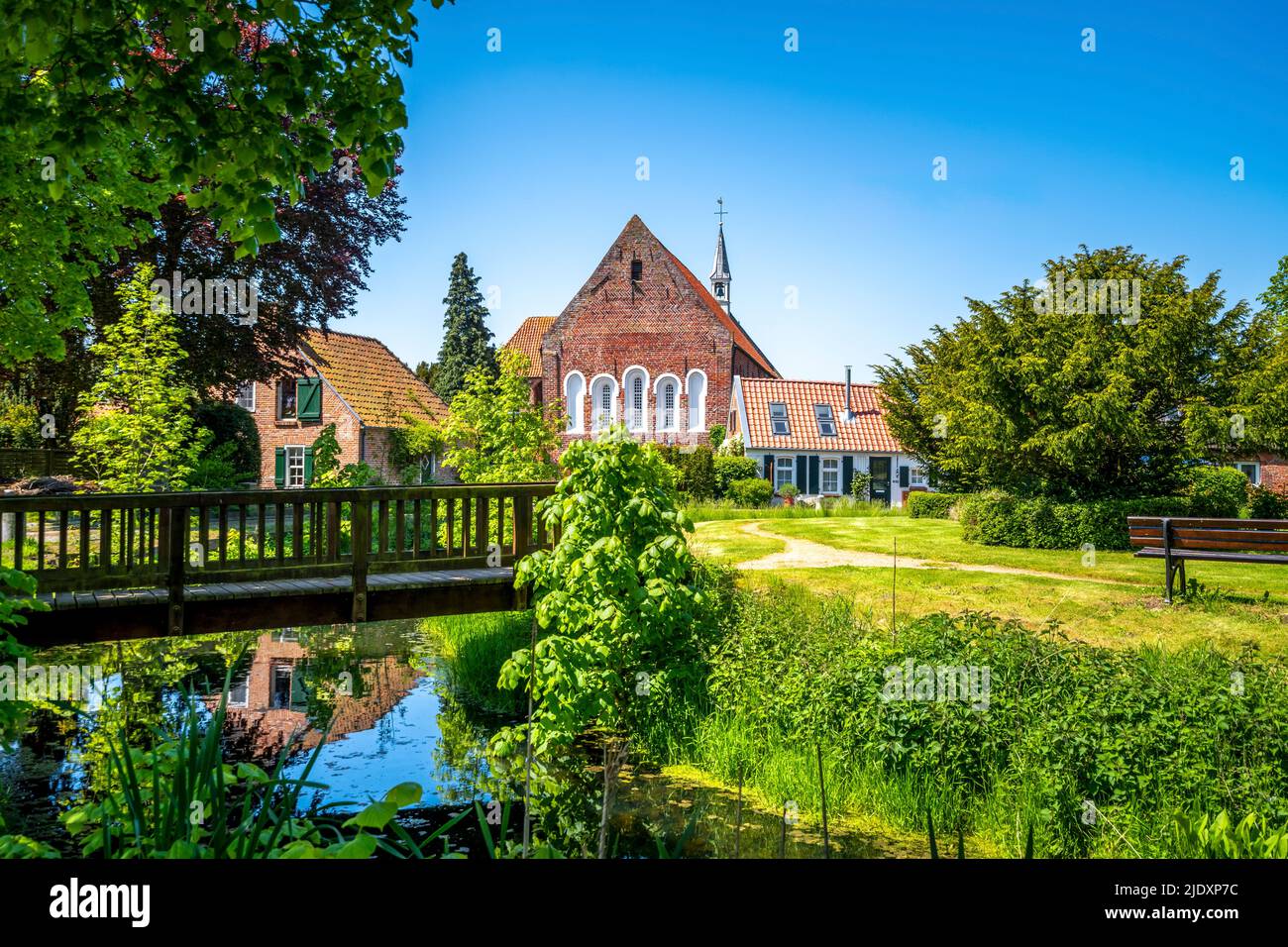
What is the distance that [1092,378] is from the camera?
1806cm

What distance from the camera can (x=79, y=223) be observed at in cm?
1090

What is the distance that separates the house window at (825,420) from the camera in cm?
3562

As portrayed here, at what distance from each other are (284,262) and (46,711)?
12726mm

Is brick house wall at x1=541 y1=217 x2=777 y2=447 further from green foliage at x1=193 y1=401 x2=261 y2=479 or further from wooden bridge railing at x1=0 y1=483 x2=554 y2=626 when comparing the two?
wooden bridge railing at x1=0 y1=483 x2=554 y2=626

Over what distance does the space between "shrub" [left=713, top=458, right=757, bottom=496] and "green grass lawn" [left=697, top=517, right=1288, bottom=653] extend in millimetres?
13368

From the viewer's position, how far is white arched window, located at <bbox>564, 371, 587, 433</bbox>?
44000mm

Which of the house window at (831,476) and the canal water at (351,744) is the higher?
the house window at (831,476)

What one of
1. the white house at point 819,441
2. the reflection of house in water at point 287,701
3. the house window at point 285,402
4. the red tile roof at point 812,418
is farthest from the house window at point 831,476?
the reflection of house in water at point 287,701

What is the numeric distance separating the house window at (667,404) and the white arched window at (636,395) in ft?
2.35

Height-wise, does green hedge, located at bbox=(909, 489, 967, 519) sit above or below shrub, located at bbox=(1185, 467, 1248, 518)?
below

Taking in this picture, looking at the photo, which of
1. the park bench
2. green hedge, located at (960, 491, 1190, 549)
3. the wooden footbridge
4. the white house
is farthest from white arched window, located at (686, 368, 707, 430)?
the wooden footbridge

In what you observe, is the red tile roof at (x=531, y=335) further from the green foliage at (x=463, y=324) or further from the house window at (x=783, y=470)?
the house window at (x=783, y=470)

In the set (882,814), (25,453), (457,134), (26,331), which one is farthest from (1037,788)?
(25,453)
